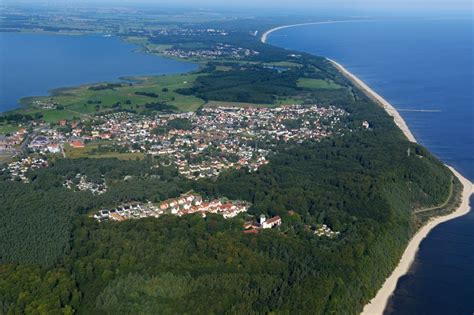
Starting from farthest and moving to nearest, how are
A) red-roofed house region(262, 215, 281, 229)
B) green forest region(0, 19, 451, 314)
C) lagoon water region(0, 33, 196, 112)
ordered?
lagoon water region(0, 33, 196, 112) → red-roofed house region(262, 215, 281, 229) → green forest region(0, 19, 451, 314)

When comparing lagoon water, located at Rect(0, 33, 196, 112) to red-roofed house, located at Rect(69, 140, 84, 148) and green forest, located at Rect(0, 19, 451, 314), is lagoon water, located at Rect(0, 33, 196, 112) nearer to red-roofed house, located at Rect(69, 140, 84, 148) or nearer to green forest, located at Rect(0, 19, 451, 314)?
red-roofed house, located at Rect(69, 140, 84, 148)

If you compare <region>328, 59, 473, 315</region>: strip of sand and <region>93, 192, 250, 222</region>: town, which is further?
A: <region>93, 192, 250, 222</region>: town

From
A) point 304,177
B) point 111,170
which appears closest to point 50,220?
point 111,170

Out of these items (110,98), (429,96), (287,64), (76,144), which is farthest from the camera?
(287,64)

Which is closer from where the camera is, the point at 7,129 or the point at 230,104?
the point at 7,129

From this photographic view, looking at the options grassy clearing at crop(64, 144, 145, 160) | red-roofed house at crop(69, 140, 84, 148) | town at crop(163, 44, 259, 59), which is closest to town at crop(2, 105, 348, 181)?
red-roofed house at crop(69, 140, 84, 148)

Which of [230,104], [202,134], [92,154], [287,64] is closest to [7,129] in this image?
[92,154]

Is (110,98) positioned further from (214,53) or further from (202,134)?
(214,53)

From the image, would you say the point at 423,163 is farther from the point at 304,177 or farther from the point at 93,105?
the point at 93,105
